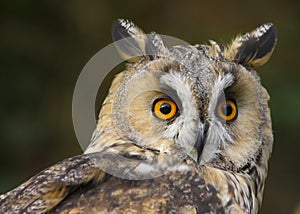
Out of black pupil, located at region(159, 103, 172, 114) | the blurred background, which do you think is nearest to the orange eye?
black pupil, located at region(159, 103, 172, 114)

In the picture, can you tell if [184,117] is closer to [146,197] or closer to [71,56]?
[146,197]

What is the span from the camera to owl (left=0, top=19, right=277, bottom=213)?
283cm

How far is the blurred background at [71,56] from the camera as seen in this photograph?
654 cm

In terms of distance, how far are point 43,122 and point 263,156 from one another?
11.3ft

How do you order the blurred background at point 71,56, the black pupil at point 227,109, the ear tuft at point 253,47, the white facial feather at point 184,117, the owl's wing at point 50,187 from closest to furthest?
the owl's wing at point 50,187, the white facial feather at point 184,117, the black pupil at point 227,109, the ear tuft at point 253,47, the blurred background at point 71,56

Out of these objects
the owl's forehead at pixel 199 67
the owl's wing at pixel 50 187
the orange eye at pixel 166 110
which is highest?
the owl's forehead at pixel 199 67

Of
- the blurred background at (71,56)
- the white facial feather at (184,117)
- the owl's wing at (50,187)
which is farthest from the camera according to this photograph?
the blurred background at (71,56)

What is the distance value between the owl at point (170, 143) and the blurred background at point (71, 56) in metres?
3.14

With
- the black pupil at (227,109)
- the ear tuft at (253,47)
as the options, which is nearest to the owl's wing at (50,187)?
the black pupil at (227,109)

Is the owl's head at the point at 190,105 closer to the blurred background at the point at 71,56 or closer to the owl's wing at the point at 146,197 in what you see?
the owl's wing at the point at 146,197

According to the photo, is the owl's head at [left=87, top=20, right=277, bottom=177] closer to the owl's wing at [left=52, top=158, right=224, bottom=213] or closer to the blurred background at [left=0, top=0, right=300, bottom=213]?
the owl's wing at [left=52, top=158, right=224, bottom=213]

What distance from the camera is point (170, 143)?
3.11m

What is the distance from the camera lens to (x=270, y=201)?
22.1 ft

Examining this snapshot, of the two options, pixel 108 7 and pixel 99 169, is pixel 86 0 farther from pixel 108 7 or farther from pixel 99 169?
pixel 99 169
